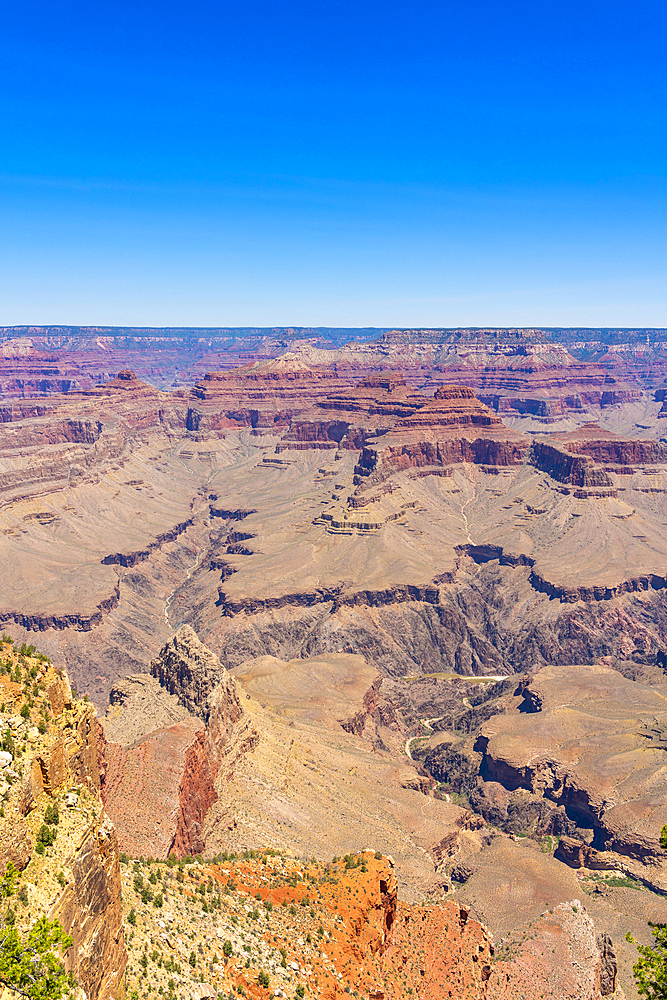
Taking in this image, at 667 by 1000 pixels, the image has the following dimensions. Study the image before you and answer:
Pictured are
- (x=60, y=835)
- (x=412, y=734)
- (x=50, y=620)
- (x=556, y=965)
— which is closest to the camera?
(x=60, y=835)

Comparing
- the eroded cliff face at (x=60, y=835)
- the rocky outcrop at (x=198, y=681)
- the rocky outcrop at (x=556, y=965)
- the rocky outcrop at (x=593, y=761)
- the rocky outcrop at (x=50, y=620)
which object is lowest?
the rocky outcrop at (x=50, y=620)

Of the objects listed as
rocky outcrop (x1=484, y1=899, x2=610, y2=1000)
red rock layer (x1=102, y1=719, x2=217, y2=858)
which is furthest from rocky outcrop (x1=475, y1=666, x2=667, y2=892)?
red rock layer (x1=102, y1=719, x2=217, y2=858)

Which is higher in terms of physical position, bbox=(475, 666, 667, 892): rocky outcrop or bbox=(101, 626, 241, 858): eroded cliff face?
bbox=(101, 626, 241, 858): eroded cliff face

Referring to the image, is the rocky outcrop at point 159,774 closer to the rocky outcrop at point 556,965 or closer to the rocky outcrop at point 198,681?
the rocky outcrop at point 198,681

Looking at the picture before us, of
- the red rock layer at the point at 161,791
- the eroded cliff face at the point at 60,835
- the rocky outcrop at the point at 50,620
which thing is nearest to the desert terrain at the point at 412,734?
the red rock layer at the point at 161,791

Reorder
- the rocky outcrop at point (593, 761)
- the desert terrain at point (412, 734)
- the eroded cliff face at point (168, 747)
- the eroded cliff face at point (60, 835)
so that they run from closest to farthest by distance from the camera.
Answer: the eroded cliff face at point (60, 835), the eroded cliff face at point (168, 747), the desert terrain at point (412, 734), the rocky outcrop at point (593, 761)

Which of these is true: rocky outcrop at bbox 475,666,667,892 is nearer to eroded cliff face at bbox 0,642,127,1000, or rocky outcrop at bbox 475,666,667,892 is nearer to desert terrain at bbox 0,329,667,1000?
desert terrain at bbox 0,329,667,1000

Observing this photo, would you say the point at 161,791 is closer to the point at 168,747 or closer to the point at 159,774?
the point at 159,774

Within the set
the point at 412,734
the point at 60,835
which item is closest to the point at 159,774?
the point at 60,835

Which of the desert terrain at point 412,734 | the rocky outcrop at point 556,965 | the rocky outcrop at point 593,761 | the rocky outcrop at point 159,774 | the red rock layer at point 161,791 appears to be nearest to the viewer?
the rocky outcrop at point 556,965
